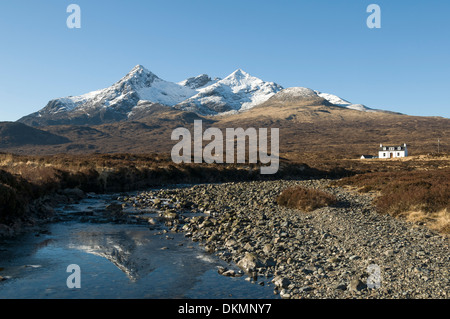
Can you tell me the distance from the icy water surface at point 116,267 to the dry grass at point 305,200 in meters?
8.95

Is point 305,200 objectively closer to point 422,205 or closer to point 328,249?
point 422,205

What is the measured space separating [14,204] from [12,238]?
251 centimetres

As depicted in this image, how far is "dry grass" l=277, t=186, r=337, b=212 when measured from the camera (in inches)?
872

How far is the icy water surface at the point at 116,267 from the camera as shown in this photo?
34.3ft

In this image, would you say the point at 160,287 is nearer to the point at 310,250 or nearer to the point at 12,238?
the point at 310,250

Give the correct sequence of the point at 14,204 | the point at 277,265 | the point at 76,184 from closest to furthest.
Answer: the point at 277,265 → the point at 14,204 → the point at 76,184

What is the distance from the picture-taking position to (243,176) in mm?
53969

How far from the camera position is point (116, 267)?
12.9 m

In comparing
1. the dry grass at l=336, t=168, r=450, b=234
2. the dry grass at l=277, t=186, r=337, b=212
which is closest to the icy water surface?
the dry grass at l=277, t=186, r=337, b=212

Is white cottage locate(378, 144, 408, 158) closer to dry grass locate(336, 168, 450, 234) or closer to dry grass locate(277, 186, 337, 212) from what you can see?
dry grass locate(336, 168, 450, 234)

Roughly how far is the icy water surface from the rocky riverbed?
3.03 ft

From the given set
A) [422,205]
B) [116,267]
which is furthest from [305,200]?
[116,267]

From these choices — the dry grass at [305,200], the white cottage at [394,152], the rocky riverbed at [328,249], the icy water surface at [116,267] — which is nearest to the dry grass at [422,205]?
the rocky riverbed at [328,249]

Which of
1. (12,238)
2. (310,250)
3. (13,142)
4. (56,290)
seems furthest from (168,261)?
(13,142)
